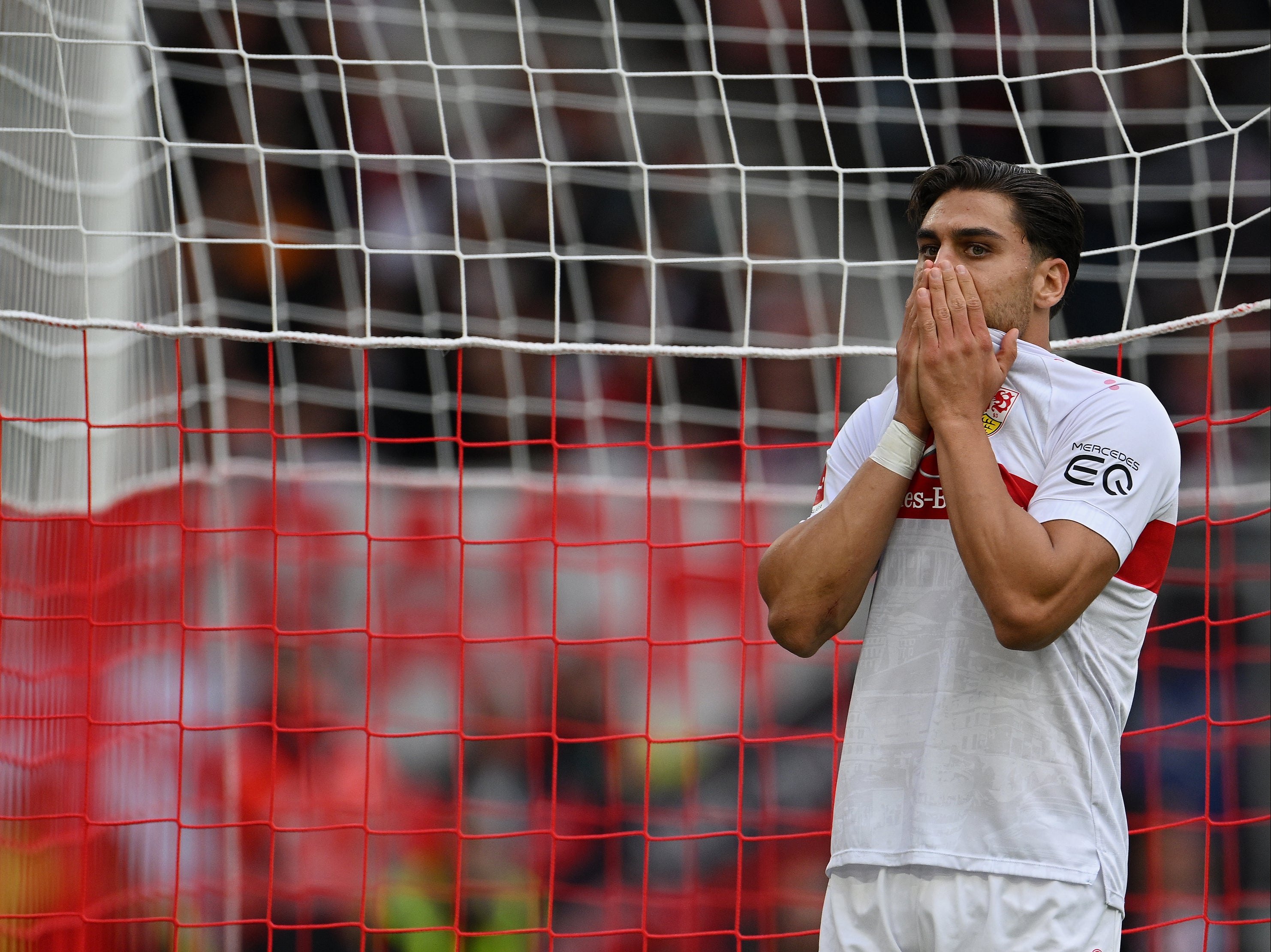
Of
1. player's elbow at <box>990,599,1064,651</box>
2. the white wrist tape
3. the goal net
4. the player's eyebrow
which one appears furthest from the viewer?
the goal net

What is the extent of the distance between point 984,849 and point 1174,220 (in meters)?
3.88

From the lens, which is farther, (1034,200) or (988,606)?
(1034,200)

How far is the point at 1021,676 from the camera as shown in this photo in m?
1.36

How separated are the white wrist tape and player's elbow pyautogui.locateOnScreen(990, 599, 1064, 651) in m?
0.19

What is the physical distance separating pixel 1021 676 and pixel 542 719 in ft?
9.78

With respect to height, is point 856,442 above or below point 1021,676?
above

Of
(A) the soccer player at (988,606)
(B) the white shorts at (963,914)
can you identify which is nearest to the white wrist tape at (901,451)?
(A) the soccer player at (988,606)

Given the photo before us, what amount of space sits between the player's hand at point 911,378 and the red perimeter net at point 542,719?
2416 millimetres

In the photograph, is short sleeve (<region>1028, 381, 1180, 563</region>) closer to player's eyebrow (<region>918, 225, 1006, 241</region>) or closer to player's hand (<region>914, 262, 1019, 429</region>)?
player's hand (<region>914, 262, 1019, 429</region>)

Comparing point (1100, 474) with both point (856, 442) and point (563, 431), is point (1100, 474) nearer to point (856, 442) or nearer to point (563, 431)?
point (856, 442)

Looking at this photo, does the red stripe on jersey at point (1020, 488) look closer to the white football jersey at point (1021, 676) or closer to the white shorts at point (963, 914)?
the white football jersey at point (1021, 676)

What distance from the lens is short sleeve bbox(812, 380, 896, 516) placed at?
1582 millimetres

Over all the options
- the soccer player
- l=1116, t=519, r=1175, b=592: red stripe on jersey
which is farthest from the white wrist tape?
l=1116, t=519, r=1175, b=592: red stripe on jersey

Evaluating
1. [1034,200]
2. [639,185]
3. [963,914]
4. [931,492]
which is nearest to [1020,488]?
[931,492]
